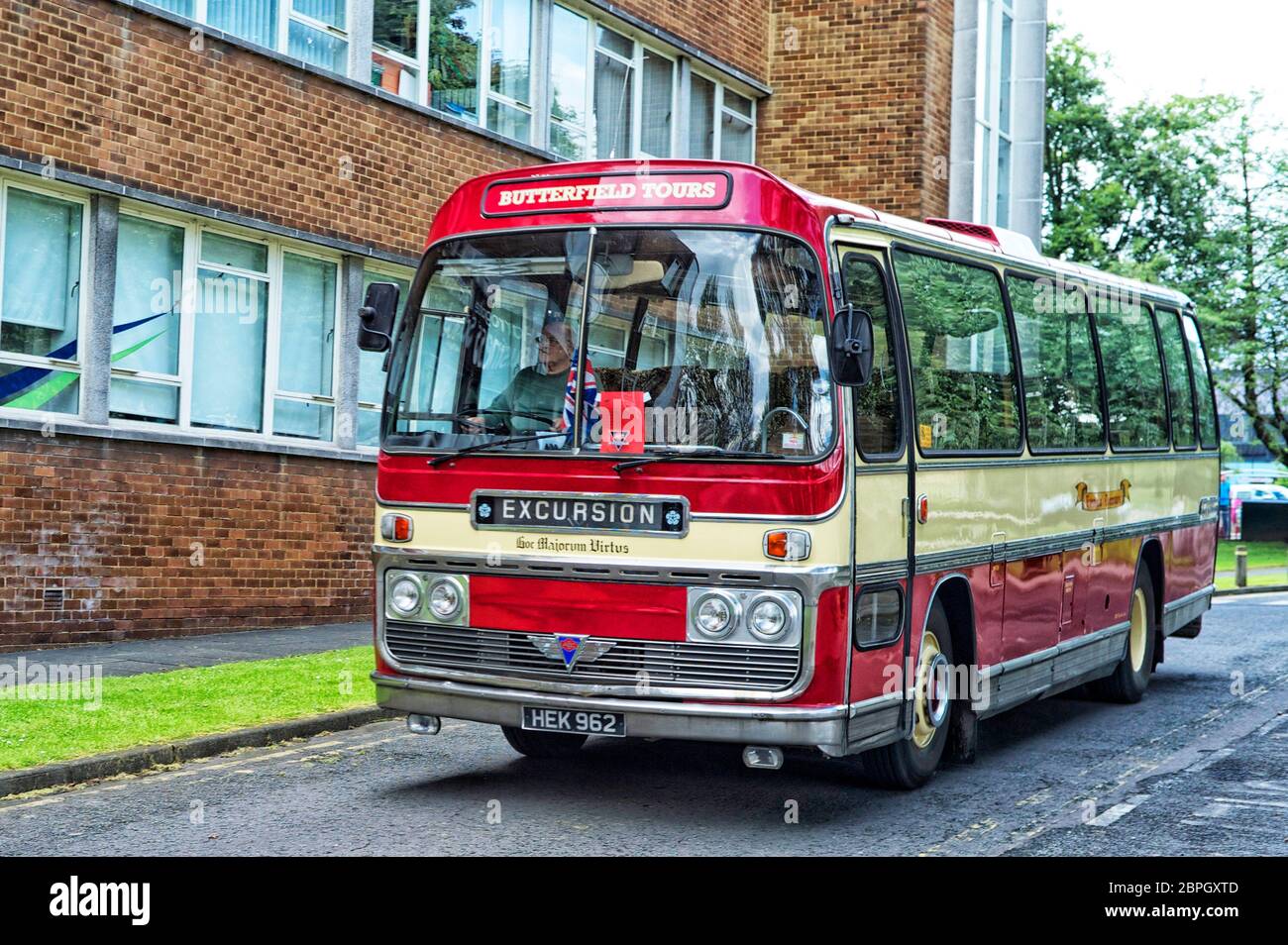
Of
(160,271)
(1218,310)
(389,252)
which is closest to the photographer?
(160,271)

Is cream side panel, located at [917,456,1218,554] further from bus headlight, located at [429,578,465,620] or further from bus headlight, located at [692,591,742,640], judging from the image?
bus headlight, located at [429,578,465,620]

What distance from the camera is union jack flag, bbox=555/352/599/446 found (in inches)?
294

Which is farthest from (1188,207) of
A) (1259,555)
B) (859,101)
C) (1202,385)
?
(1202,385)

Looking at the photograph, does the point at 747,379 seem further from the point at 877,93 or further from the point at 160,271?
the point at 877,93

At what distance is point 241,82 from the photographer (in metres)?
14.9

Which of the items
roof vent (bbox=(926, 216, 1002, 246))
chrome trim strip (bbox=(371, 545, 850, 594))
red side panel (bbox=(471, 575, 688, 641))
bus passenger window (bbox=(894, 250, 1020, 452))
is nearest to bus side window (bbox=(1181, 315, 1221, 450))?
roof vent (bbox=(926, 216, 1002, 246))

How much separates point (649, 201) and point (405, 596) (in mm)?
2257

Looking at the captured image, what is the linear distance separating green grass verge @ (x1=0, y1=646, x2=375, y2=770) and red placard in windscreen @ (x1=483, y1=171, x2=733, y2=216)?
3547 mm

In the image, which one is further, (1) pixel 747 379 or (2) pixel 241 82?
(2) pixel 241 82

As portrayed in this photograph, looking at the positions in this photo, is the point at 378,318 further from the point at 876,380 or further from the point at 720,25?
the point at 720,25

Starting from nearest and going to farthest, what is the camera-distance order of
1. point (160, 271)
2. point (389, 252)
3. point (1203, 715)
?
point (1203, 715) → point (160, 271) → point (389, 252)

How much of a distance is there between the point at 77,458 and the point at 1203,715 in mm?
9063

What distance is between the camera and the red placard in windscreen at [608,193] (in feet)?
24.5

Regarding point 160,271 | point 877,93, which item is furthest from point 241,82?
point 877,93
